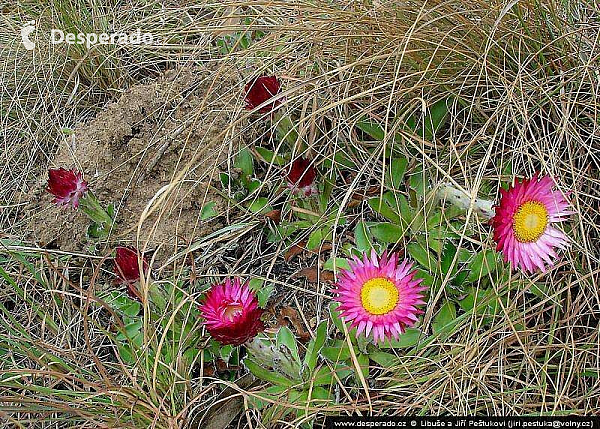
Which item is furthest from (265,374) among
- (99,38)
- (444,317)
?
(99,38)

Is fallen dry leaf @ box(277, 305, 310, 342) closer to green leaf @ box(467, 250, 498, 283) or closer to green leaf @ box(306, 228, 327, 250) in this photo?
green leaf @ box(306, 228, 327, 250)

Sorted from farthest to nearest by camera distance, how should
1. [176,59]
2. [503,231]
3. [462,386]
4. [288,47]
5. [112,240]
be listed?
[176,59] < [112,240] < [288,47] < [462,386] < [503,231]

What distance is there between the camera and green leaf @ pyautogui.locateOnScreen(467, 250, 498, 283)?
1539 millimetres

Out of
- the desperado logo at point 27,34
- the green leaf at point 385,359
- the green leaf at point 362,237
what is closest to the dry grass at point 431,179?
the green leaf at point 385,359

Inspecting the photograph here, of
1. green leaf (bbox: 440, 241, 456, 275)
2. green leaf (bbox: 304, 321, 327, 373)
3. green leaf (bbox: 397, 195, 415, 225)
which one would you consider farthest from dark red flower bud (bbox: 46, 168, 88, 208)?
green leaf (bbox: 440, 241, 456, 275)

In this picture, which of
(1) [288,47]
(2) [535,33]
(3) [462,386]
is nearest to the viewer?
(3) [462,386]

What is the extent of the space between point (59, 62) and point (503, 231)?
1695 mm

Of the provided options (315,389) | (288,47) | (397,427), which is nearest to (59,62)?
(288,47)

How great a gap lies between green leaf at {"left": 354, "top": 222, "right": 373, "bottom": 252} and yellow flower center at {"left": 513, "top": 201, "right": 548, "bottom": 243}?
0.39 m

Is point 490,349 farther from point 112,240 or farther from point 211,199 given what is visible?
point 112,240

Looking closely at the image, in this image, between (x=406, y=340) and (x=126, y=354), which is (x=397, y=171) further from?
(x=126, y=354)

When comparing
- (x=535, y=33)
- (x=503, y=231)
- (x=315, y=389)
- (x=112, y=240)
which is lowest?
(x=315, y=389)

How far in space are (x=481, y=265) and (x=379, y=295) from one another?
29 centimetres

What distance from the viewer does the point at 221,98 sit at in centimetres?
197
